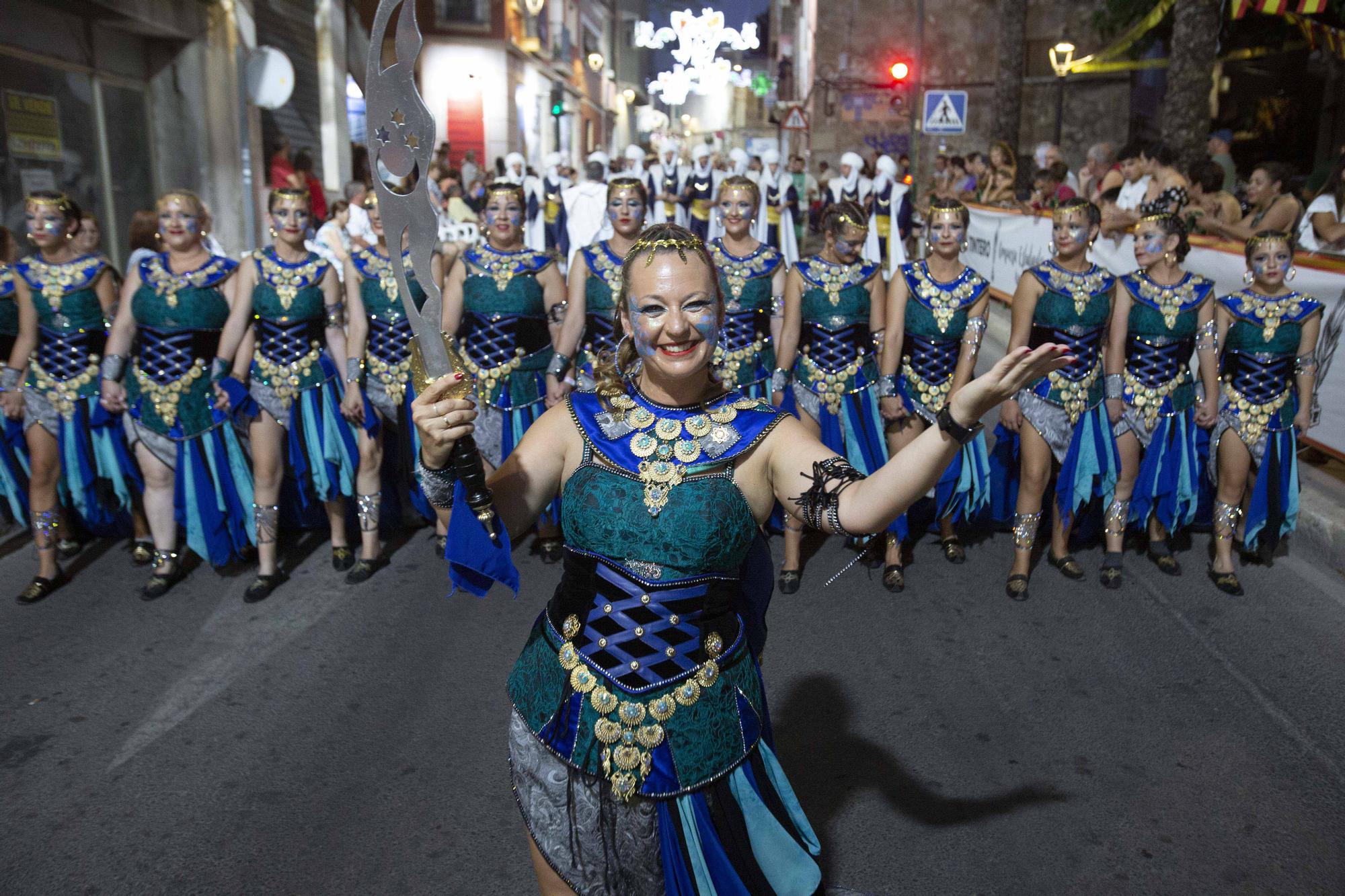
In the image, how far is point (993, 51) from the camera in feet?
123

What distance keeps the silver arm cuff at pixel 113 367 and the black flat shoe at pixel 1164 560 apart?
5967 mm

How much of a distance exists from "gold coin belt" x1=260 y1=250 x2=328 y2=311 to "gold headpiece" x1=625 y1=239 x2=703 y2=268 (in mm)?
3786

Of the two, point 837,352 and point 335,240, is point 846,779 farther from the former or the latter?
point 335,240

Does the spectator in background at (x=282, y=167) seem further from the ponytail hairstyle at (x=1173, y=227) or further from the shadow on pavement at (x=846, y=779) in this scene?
the shadow on pavement at (x=846, y=779)

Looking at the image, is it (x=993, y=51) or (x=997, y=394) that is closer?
(x=997, y=394)

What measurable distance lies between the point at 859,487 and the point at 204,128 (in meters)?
15.6

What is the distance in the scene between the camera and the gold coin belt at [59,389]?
5.60m

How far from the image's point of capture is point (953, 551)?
248 inches

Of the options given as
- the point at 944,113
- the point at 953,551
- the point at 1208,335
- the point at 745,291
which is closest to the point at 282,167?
the point at 944,113

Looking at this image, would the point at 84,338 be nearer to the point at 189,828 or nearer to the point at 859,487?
the point at 189,828

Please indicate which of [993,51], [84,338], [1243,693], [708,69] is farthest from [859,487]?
[708,69]

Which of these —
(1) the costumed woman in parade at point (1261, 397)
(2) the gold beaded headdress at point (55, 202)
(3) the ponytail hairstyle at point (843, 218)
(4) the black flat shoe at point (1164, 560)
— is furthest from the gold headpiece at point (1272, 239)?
(2) the gold beaded headdress at point (55, 202)

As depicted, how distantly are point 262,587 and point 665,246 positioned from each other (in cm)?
413

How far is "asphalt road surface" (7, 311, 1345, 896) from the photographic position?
336cm
